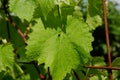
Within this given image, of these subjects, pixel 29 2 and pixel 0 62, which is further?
pixel 0 62

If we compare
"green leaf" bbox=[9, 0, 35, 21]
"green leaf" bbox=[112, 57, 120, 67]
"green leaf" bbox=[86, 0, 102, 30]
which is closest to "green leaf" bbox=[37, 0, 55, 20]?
"green leaf" bbox=[9, 0, 35, 21]

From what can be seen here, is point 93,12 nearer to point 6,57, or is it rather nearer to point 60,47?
point 60,47

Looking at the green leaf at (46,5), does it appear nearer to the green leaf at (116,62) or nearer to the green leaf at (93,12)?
the green leaf at (93,12)

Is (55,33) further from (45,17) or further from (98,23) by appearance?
(98,23)

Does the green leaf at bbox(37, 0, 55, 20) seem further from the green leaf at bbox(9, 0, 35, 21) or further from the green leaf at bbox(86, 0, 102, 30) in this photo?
the green leaf at bbox(86, 0, 102, 30)

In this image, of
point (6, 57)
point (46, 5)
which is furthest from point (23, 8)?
point (6, 57)

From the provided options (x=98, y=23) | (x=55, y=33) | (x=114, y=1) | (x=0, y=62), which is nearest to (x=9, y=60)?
(x=0, y=62)

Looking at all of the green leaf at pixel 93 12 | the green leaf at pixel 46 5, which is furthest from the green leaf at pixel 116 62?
the green leaf at pixel 46 5
